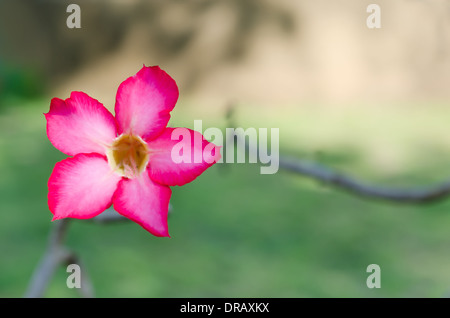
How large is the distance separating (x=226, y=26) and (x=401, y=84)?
1185mm

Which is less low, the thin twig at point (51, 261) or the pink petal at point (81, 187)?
the pink petal at point (81, 187)

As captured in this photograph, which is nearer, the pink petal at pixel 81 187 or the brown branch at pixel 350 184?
the pink petal at pixel 81 187

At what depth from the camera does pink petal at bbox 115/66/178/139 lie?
0.25m

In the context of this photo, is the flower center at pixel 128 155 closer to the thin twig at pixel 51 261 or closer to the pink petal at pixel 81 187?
the pink petal at pixel 81 187

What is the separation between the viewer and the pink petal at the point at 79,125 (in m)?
0.25

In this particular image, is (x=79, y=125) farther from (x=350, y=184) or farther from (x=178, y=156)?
(x=350, y=184)

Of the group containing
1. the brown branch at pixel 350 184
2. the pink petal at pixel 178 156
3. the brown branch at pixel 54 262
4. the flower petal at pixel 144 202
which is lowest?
the brown branch at pixel 54 262

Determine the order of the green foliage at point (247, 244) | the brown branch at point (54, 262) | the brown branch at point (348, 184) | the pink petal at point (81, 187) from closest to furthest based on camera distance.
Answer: the pink petal at point (81, 187) → the brown branch at point (54, 262) → the brown branch at point (348, 184) → the green foliage at point (247, 244)

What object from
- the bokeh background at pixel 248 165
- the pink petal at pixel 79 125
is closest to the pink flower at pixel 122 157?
the pink petal at pixel 79 125

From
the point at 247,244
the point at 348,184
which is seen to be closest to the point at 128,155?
the point at 348,184

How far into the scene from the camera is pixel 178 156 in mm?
251

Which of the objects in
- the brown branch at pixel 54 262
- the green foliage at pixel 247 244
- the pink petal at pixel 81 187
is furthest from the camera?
the green foliage at pixel 247 244

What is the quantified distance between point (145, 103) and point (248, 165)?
3229 mm
